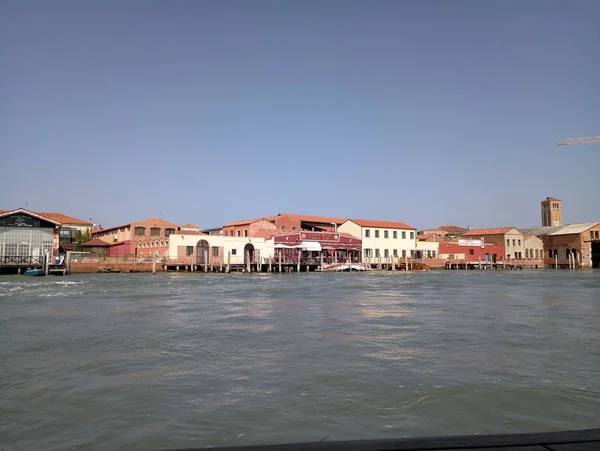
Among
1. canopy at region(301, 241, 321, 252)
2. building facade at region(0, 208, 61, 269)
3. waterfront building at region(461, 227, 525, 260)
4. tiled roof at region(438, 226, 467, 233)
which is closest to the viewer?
building facade at region(0, 208, 61, 269)

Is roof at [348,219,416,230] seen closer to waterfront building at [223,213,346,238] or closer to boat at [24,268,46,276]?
waterfront building at [223,213,346,238]

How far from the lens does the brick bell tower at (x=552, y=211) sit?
98938 mm

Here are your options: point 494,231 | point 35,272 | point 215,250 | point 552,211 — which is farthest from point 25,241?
point 552,211

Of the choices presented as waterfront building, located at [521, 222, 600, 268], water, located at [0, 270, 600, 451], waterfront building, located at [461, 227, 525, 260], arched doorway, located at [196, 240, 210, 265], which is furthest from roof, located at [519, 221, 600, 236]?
water, located at [0, 270, 600, 451]

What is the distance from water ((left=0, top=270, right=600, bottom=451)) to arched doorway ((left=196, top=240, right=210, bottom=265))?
33.2 meters

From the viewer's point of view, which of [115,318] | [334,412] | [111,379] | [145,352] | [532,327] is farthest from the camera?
[115,318]

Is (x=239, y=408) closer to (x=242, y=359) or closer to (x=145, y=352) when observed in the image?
(x=242, y=359)

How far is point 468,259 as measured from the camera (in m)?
64.4

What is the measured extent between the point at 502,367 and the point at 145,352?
553 cm

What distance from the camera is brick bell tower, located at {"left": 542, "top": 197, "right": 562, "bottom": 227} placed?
9894 centimetres

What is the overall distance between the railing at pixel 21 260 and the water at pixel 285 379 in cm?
2758

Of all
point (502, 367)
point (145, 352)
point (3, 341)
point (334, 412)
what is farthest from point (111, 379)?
point (502, 367)

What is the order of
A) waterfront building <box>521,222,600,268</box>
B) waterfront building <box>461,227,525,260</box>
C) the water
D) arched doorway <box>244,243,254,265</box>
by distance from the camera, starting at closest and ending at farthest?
the water → arched doorway <box>244,243,254,265</box> → waterfront building <box>521,222,600,268</box> → waterfront building <box>461,227,525,260</box>

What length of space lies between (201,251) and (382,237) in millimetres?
22647
